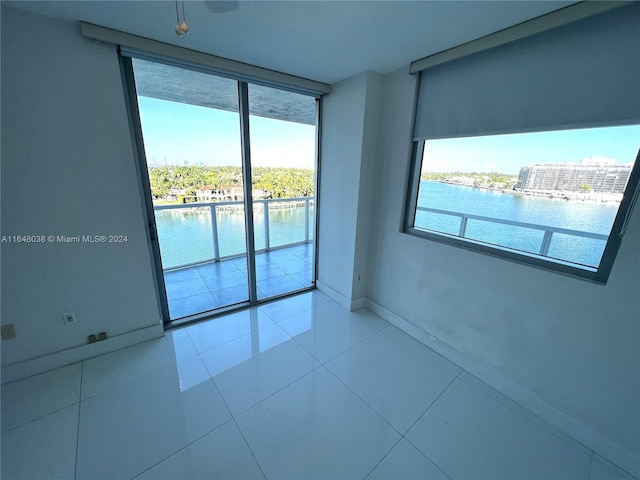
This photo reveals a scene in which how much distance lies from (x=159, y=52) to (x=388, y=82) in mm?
1838

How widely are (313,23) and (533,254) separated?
2.03m

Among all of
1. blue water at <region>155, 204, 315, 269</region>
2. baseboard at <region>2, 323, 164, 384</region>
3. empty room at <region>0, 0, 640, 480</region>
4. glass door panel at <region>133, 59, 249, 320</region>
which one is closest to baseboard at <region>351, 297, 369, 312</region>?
empty room at <region>0, 0, 640, 480</region>

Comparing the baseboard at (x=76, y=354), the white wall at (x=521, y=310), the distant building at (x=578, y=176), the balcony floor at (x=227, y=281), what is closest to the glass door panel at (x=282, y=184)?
the balcony floor at (x=227, y=281)

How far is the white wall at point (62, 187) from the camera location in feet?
4.70

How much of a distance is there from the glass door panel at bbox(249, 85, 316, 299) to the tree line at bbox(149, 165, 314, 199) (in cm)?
2

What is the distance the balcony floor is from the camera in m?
2.75

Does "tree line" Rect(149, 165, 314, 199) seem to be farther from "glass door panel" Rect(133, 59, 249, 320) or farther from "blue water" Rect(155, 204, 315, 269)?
"blue water" Rect(155, 204, 315, 269)

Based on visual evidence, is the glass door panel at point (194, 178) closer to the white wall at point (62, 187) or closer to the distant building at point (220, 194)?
the distant building at point (220, 194)

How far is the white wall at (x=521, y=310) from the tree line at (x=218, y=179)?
133 cm

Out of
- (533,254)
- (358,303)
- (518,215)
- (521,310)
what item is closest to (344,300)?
(358,303)

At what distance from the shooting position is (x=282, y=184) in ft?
12.1

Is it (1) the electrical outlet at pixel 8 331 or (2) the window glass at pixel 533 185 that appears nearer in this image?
(2) the window glass at pixel 533 185

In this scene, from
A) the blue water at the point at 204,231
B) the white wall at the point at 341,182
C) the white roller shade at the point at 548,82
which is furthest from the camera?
the blue water at the point at 204,231

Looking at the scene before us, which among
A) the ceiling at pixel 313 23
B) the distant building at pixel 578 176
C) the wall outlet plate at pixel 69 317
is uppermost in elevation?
the ceiling at pixel 313 23
